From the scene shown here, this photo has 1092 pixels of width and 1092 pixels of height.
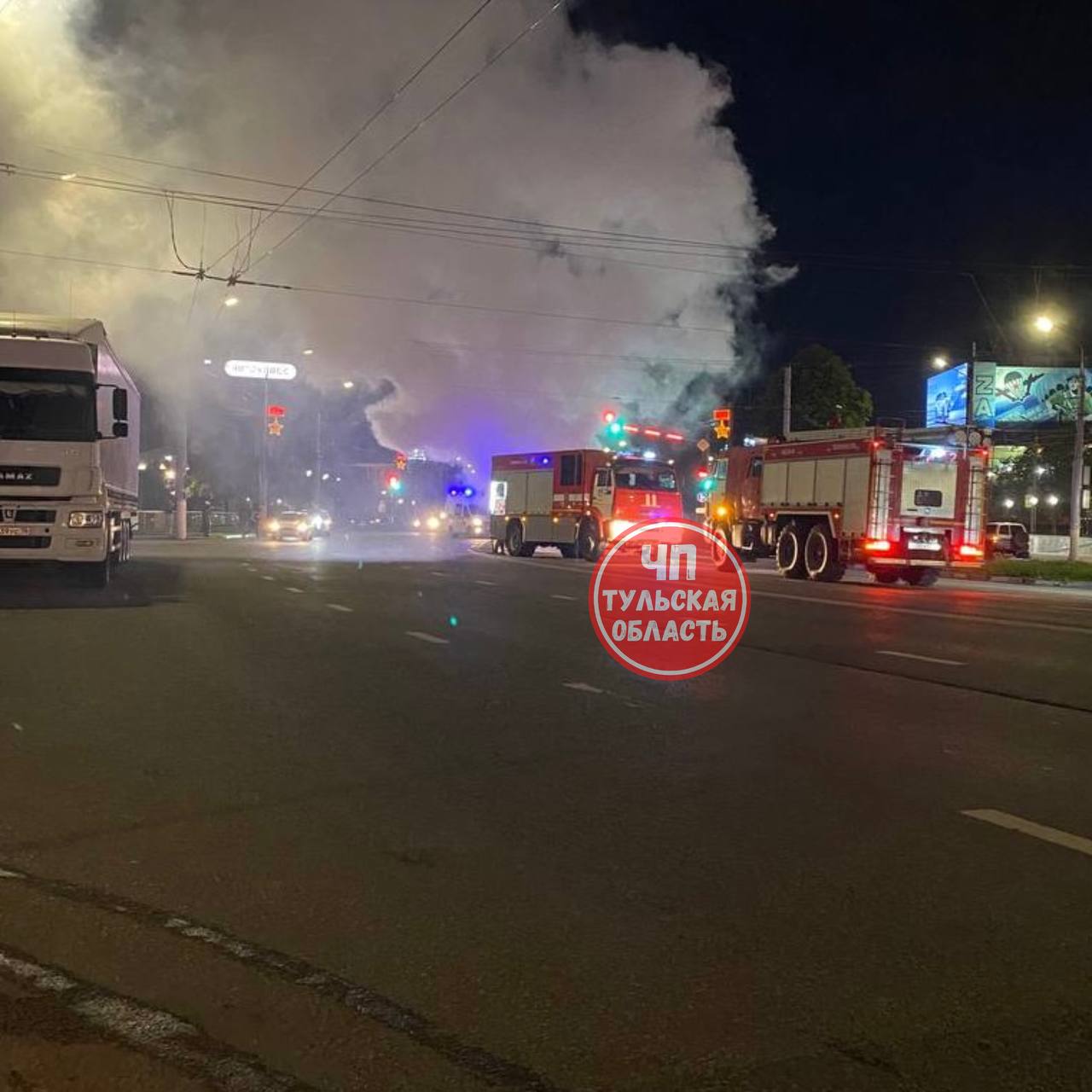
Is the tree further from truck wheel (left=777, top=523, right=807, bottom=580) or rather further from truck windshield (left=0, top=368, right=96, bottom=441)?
truck windshield (left=0, top=368, right=96, bottom=441)

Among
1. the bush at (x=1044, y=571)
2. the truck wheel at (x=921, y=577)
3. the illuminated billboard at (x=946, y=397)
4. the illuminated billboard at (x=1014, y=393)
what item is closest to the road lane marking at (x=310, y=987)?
the truck wheel at (x=921, y=577)

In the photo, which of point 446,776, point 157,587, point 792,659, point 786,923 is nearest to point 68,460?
point 157,587

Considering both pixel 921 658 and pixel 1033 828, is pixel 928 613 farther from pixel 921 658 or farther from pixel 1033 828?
pixel 1033 828

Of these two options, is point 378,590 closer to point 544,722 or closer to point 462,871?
point 544,722

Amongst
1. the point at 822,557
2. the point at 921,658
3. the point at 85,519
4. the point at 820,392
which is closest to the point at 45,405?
the point at 85,519

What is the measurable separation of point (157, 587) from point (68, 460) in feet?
9.54

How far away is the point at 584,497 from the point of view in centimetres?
2886

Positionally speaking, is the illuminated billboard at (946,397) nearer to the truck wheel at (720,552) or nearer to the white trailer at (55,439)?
the truck wheel at (720,552)

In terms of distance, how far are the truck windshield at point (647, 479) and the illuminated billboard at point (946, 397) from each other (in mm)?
37513

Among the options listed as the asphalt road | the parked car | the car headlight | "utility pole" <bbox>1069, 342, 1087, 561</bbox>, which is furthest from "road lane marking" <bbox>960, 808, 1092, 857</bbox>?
the parked car

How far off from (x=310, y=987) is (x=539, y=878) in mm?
1229

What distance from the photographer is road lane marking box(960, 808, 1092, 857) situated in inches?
192

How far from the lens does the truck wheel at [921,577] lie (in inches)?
952

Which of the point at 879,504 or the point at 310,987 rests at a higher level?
the point at 879,504
